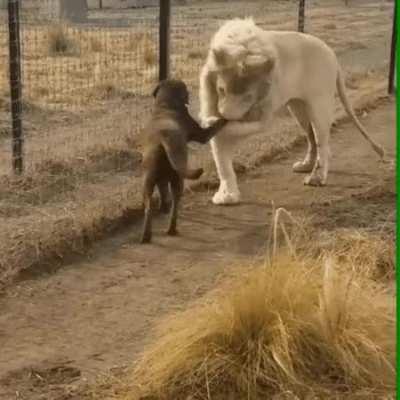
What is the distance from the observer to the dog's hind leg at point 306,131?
31.4 feet

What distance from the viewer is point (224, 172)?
8.54 metres

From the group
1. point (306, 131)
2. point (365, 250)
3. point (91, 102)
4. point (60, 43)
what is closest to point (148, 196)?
point (365, 250)

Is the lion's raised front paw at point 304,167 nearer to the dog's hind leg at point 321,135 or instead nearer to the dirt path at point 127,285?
the dirt path at point 127,285

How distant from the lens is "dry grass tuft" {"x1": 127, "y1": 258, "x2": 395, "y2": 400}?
4.67m

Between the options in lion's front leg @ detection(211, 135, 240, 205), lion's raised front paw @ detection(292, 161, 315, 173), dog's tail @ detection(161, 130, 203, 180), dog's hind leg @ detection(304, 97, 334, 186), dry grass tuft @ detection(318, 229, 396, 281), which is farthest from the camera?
lion's raised front paw @ detection(292, 161, 315, 173)

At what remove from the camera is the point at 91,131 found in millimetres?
11156

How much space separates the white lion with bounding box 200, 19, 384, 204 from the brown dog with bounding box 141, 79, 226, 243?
0.46 metres

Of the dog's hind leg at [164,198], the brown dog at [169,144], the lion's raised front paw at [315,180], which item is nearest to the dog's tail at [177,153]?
the brown dog at [169,144]

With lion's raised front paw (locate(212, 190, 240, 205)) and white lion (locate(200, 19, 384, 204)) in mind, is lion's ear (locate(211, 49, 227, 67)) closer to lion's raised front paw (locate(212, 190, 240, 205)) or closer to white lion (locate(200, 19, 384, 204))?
white lion (locate(200, 19, 384, 204))

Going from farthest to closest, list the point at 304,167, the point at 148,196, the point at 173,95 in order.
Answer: the point at 304,167 < the point at 173,95 < the point at 148,196

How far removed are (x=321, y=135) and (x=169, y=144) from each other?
2.45m

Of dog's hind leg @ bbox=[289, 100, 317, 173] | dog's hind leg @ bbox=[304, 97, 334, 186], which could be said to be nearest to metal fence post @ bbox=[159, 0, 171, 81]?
dog's hind leg @ bbox=[289, 100, 317, 173]

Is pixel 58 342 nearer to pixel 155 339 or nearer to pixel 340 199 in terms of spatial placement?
pixel 155 339

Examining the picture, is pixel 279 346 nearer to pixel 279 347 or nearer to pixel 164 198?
pixel 279 347
